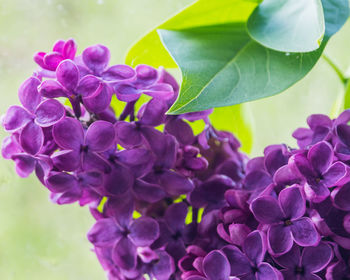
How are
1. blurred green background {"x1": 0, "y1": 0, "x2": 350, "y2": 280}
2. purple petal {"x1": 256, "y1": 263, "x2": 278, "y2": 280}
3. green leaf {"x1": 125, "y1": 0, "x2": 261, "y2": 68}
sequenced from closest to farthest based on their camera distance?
purple petal {"x1": 256, "y1": 263, "x2": 278, "y2": 280}, green leaf {"x1": 125, "y1": 0, "x2": 261, "y2": 68}, blurred green background {"x1": 0, "y1": 0, "x2": 350, "y2": 280}

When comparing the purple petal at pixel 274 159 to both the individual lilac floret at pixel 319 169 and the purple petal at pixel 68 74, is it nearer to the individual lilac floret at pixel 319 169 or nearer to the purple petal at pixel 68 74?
the individual lilac floret at pixel 319 169

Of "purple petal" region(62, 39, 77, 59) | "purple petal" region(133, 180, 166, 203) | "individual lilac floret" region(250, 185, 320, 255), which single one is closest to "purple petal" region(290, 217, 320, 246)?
"individual lilac floret" region(250, 185, 320, 255)

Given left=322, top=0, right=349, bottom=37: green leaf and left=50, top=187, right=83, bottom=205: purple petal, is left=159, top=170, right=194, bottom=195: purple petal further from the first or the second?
left=322, top=0, right=349, bottom=37: green leaf

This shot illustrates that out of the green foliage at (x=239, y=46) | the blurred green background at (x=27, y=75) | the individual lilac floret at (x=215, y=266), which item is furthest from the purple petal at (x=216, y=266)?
the blurred green background at (x=27, y=75)

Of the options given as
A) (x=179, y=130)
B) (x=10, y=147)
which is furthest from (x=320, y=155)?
(x=10, y=147)

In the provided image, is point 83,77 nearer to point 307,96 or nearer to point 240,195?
point 240,195
